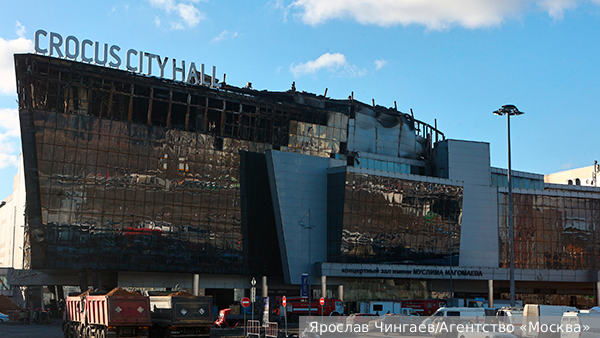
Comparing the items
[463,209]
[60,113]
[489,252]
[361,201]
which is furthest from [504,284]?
[60,113]

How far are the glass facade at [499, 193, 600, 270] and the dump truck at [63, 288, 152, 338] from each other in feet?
238

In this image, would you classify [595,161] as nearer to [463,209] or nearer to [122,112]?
[463,209]

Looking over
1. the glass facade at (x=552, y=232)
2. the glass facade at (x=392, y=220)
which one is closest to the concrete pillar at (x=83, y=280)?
the glass facade at (x=392, y=220)

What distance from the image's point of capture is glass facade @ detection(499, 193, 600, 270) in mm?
99625

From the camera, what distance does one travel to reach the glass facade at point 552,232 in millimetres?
99625

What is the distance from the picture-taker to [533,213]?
100438mm

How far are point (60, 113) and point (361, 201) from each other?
40415 millimetres

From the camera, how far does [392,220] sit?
291 ft

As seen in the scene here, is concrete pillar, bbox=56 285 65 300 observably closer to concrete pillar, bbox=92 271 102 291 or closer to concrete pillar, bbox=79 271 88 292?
concrete pillar, bbox=79 271 88 292

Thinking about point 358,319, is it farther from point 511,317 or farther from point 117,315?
point 117,315

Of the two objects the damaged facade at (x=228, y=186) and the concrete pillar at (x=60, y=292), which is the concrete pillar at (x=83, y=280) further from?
the concrete pillar at (x=60, y=292)

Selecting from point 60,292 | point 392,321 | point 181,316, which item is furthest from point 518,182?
point 181,316

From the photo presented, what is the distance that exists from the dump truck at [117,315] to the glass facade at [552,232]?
2853 inches

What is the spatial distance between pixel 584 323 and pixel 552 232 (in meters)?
63.7
